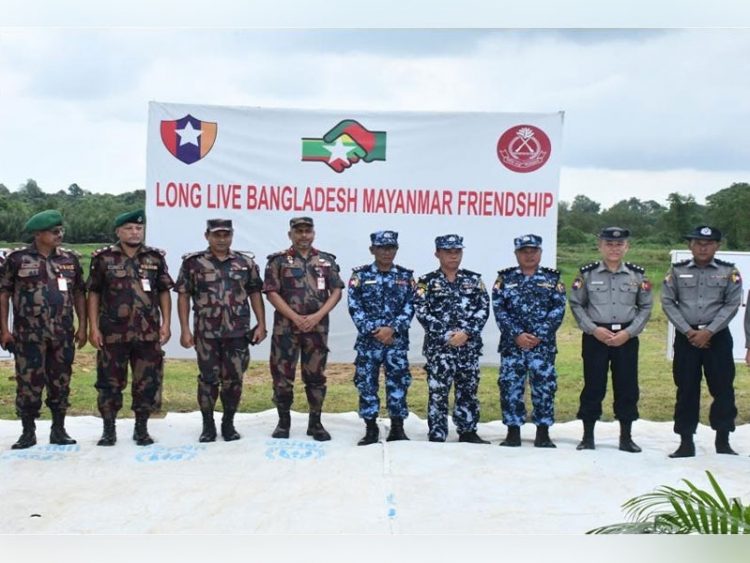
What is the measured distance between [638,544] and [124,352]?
3135mm

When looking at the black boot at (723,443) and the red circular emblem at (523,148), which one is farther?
the red circular emblem at (523,148)

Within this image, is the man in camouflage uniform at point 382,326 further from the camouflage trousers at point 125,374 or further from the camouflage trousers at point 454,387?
the camouflage trousers at point 125,374

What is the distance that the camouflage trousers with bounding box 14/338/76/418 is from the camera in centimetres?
535

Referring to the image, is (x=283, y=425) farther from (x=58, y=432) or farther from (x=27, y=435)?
(x=27, y=435)

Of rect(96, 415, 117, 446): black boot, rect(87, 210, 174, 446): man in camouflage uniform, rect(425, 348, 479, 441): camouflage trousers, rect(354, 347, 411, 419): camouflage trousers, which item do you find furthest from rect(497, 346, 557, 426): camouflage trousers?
rect(96, 415, 117, 446): black boot

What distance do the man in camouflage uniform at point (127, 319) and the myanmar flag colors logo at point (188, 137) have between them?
0.77 metres

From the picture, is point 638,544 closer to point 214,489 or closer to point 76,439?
point 214,489

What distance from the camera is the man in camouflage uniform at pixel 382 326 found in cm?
559

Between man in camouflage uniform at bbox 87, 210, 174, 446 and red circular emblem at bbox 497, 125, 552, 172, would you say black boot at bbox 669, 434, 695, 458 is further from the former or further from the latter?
man in camouflage uniform at bbox 87, 210, 174, 446

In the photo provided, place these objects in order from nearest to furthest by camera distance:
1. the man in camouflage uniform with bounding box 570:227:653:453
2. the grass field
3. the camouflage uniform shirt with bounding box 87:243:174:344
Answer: the camouflage uniform shirt with bounding box 87:243:174:344
the man in camouflage uniform with bounding box 570:227:653:453
the grass field

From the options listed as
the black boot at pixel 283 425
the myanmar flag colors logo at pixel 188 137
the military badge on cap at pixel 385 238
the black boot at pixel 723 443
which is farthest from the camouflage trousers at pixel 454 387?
the myanmar flag colors logo at pixel 188 137

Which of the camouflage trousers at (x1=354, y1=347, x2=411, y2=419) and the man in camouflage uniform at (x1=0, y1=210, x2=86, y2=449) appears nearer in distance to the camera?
the man in camouflage uniform at (x1=0, y1=210, x2=86, y2=449)

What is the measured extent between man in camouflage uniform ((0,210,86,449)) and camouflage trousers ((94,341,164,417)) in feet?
0.63

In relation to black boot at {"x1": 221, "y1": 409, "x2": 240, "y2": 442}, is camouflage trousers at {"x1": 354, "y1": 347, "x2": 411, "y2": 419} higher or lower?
higher
